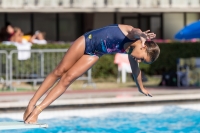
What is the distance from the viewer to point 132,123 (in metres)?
12.0

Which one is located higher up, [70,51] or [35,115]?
[70,51]

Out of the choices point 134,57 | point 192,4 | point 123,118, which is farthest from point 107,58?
point 134,57

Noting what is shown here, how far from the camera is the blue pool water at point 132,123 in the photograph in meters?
11.3

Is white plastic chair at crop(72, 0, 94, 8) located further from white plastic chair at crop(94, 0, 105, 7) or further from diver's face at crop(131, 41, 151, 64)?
diver's face at crop(131, 41, 151, 64)

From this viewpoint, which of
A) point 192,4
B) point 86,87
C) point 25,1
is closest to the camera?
point 86,87

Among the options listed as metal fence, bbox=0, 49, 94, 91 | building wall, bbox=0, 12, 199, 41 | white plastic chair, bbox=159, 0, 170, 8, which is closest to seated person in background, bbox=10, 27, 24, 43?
metal fence, bbox=0, 49, 94, 91

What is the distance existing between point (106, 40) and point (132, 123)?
3879 millimetres

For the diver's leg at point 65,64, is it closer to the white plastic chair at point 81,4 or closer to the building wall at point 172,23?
the white plastic chair at point 81,4

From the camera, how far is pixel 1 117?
11914 mm

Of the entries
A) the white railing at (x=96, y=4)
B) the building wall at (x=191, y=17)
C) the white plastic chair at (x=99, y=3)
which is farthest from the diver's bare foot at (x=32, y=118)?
the building wall at (x=191, y=17)

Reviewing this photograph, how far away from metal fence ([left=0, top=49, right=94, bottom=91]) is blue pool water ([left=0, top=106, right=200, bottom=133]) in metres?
4.31

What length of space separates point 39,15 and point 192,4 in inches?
253

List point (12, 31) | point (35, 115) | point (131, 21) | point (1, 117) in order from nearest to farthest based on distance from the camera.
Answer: point (35, 115)
point (1, 117)
point (12, 31)
point (131, 21)

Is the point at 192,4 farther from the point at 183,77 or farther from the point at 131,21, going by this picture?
the point at 183,77
